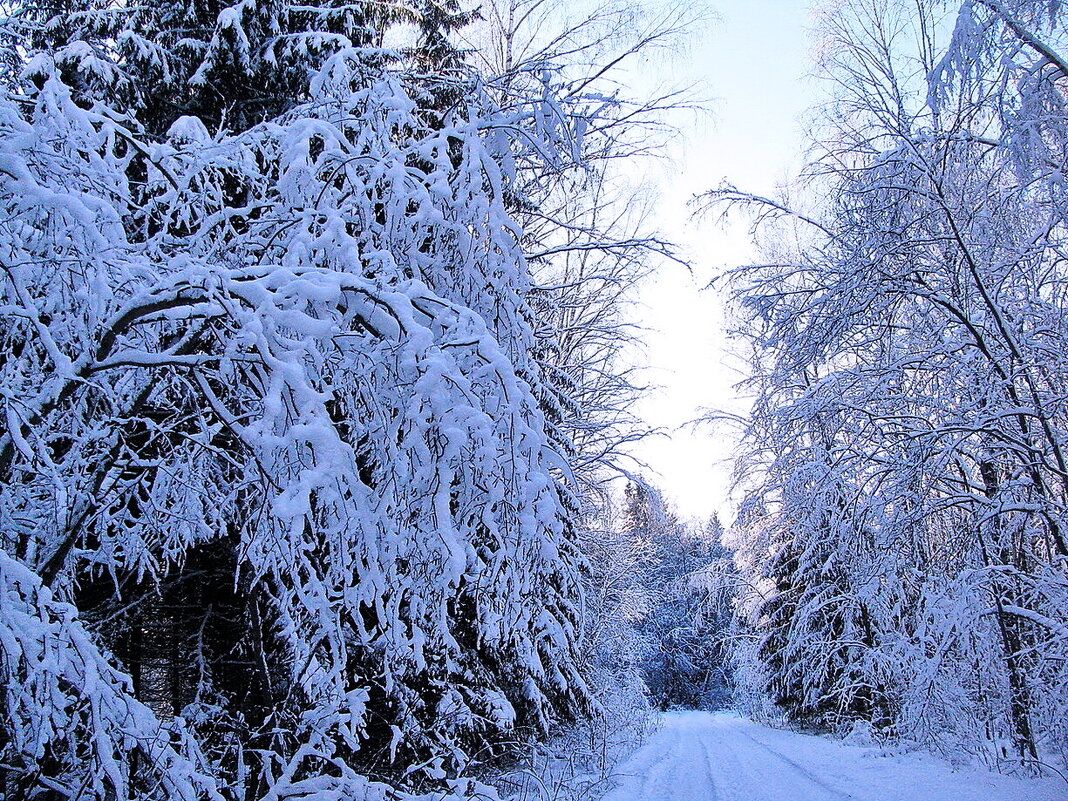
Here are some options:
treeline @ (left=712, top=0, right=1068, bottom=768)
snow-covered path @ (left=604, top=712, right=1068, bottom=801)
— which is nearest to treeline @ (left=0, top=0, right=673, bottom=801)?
treeline @ (left=712, top=0, right=1068, bottom=768)

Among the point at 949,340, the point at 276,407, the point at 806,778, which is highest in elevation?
the point at 949,340

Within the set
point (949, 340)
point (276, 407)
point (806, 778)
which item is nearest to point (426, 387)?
point (276, 407)

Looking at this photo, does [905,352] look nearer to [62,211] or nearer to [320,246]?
[320,246]

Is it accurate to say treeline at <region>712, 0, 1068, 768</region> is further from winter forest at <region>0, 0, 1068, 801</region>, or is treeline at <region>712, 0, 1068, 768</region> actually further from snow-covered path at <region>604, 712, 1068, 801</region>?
snow-covered path at <region>604, 712, 1068, 801</region>

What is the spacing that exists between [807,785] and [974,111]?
7748mm

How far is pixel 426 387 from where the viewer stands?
6.05 feet

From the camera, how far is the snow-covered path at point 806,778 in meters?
7.02

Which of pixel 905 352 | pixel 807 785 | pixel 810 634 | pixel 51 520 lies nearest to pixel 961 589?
pixel 905 352

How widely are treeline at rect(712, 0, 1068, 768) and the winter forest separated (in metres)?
0.04

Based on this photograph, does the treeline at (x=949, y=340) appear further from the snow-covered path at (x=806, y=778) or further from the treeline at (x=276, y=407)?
the treeline at (x=276, y=407)

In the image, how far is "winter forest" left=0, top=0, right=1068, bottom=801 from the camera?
200 cm

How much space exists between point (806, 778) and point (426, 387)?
9764mm

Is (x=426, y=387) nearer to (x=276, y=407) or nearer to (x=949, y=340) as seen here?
(x=276, y=407)

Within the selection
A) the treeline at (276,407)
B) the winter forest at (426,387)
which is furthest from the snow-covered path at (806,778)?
the treeline at (276,407)
